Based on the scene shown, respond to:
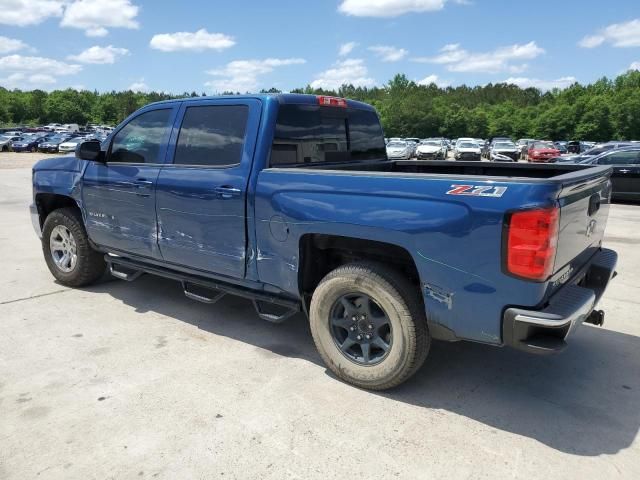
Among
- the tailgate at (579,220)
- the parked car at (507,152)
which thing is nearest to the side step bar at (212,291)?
the tailgate at (579,220)

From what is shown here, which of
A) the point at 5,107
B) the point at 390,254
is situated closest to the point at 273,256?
the point at 390,254

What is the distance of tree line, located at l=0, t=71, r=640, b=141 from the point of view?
2564 inches

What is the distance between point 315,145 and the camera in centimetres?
418

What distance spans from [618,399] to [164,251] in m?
3.61

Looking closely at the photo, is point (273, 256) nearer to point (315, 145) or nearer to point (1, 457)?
point (315, 145)

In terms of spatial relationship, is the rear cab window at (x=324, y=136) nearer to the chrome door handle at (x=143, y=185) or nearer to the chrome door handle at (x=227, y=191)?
the chrome door handle at (x=227, y=191)

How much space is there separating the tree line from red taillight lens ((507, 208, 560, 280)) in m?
52.2

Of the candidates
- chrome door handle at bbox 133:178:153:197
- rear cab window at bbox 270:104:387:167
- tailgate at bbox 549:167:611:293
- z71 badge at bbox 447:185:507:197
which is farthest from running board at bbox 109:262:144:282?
tailgate at bbox 549:167:611:293

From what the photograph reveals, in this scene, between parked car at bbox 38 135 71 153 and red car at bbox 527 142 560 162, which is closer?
red car at bbox 527 142 560 162

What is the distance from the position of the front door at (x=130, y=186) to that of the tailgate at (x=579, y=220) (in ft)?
10.4

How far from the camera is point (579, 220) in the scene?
3.12m

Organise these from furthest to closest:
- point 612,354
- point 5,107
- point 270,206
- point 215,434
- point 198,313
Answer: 1. point 5,107
2. point 198,313
3. point 612,354
4. point 270,206
5. point 215,434

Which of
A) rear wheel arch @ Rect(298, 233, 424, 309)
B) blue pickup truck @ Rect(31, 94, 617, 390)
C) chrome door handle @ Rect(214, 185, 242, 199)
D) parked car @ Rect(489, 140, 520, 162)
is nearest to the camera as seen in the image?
blue pickup truck @ Rect(31, 94, 617, 390)

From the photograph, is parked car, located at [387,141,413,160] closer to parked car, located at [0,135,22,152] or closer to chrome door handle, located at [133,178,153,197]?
chrome door handle, located at [133,178,153,197]
